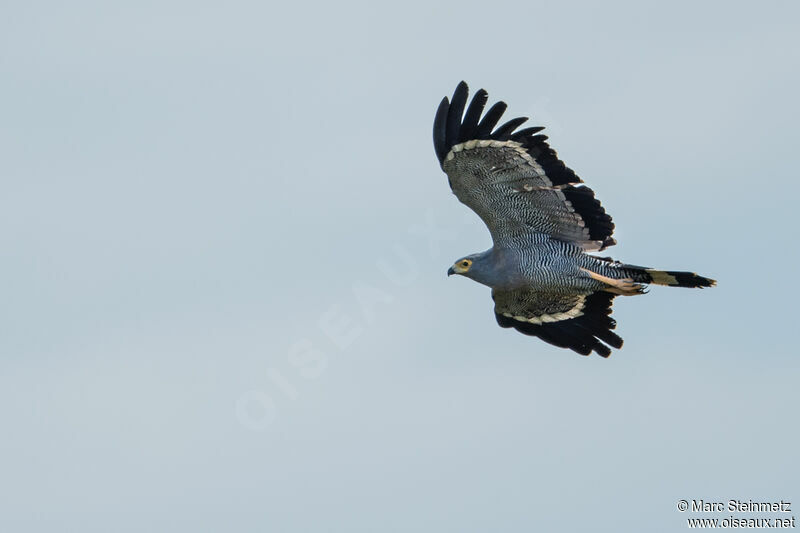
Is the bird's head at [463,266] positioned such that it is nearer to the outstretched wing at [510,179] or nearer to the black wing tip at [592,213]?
the outstretched wing at [510,179]

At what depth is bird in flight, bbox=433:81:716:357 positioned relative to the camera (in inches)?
962

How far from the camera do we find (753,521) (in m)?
22.9

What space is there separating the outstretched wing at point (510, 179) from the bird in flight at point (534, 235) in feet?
0.05

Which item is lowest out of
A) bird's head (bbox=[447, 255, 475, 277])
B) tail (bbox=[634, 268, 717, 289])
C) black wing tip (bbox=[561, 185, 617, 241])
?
tail (bbox=[634, 268, 717, 289])

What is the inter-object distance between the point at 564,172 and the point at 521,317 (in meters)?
3.25

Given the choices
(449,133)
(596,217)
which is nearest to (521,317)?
(596,217)

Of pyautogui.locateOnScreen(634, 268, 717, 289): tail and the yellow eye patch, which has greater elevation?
the yellow eye patch

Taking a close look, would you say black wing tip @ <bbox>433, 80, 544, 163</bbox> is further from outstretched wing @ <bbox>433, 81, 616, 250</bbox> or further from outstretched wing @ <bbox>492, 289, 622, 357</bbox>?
outstretched wing @ <bbox>492, 289, 622, 357</bbox>

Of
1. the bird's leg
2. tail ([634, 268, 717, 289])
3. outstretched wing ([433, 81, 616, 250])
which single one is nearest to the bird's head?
outstretched wing ([433, 81, 616, 250])

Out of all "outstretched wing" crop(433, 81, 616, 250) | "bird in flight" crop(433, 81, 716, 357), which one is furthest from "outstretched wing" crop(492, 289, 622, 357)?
"outstretched wing" crop(433, 81, 616, 250)

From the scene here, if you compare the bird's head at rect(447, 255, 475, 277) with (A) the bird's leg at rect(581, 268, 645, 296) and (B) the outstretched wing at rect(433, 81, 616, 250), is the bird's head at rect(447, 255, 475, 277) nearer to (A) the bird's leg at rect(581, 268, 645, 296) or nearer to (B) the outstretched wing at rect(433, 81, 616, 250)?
(B) the outstretched wing at rect(433, 81, 616, 250)

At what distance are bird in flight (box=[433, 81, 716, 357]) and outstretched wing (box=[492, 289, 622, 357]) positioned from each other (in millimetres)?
17

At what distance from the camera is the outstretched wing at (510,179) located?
24375mm

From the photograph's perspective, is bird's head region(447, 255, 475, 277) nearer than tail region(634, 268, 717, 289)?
No
